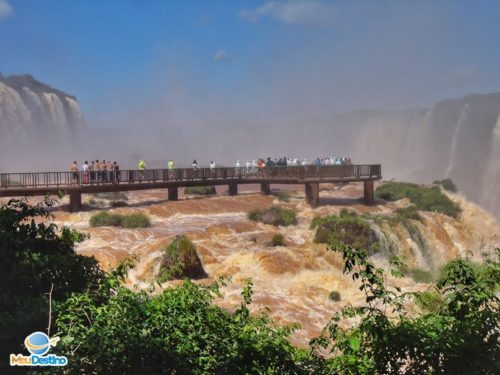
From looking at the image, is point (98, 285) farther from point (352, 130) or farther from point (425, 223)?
point (352, 130)

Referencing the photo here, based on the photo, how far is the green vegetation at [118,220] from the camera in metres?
22.4

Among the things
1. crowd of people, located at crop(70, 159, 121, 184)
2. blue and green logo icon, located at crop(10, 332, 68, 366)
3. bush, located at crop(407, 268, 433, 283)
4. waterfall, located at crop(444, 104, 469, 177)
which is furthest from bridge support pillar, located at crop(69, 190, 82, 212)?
waterfall, located at crop(444, 104, 469, 177)

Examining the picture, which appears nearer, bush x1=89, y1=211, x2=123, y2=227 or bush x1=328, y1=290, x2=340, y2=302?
bush x1=328, y1=290, x2=340, y2=302

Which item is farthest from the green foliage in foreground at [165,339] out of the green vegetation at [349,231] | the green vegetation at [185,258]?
the green vegetation at [349,231]

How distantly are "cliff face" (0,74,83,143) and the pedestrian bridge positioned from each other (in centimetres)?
2721

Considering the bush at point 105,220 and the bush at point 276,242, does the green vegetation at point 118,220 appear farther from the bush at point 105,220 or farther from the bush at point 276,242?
the bush at point 276,242

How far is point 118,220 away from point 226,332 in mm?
16682

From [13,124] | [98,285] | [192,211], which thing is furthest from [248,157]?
[98,285]

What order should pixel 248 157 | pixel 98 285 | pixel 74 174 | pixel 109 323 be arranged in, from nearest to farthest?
pixel 109 323 < pixel 98 285 < pixel 74 174 < pixel 248 157

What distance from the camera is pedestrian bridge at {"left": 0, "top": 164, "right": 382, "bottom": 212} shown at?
2511cm

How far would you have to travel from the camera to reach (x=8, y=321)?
631 cm

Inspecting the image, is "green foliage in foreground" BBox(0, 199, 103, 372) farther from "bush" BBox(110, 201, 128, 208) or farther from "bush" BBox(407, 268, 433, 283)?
"bush" BBox(110, 201, 128, 208)

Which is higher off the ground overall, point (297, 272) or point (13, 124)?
point (13, 124)

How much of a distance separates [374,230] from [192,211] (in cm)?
903
